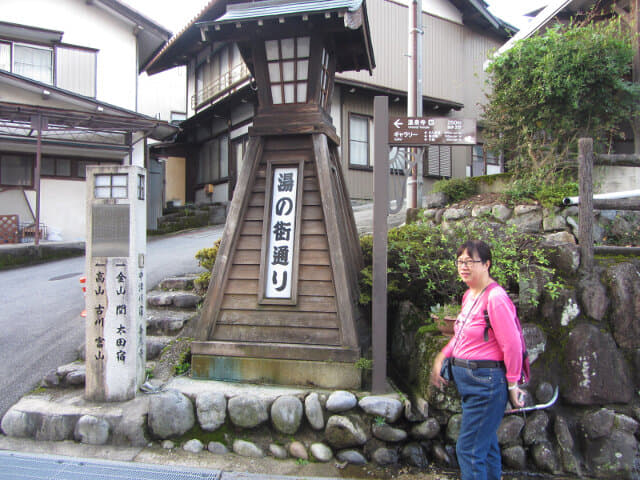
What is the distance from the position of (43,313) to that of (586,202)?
28.9 ft

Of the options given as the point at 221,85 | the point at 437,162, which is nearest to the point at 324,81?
the point at 437,162

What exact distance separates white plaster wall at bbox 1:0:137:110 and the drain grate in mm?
15020

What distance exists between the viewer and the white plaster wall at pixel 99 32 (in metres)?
16.0

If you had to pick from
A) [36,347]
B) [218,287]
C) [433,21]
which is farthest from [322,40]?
[433,21]

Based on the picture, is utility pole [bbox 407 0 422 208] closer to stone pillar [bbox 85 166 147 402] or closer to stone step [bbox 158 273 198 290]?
stone step [bbox 158 273 198 290]

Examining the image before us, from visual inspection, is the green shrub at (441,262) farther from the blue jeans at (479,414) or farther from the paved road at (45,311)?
the paved road at (45,311)

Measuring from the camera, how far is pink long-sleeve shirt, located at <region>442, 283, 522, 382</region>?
349 cm

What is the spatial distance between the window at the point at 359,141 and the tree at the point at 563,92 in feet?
23.2

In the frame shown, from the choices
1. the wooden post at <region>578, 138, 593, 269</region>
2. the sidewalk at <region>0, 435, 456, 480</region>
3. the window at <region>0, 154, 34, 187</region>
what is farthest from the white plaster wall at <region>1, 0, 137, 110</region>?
the wooden post at <region>578, 138, 593, 269</region>

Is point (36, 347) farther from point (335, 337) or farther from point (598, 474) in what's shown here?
point (598, 474)

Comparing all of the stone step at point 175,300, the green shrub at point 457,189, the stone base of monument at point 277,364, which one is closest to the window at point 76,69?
the stone step at point 175,300

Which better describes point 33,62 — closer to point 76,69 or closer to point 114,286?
point 76,69

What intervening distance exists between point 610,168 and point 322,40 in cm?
635

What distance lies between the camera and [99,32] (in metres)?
17.0
